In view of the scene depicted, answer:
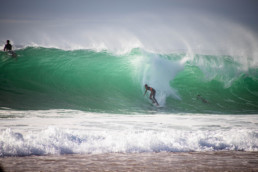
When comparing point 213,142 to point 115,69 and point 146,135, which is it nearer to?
point 146,135

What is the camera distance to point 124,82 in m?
12.2

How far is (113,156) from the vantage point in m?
4.31

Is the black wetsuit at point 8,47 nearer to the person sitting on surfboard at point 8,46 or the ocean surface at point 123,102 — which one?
the person sitting on surfboard at point 8,46

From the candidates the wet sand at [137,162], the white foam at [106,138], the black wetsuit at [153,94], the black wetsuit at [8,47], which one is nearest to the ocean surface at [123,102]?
the white foam at [106,138]

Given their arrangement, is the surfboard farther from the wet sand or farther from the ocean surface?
the wet sand

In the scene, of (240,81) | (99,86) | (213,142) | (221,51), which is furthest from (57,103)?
(221,51)

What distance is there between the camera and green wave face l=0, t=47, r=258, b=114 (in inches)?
383

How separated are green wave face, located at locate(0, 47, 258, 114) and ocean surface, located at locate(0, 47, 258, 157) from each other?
41 millimetres

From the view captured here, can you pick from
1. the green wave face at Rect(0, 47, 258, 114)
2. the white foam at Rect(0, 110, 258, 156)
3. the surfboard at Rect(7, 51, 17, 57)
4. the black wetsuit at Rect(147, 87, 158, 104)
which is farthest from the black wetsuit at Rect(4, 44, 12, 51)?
the white foam at Rect(0, 110, 258, 156)

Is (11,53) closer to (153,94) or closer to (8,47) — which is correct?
(8,47)

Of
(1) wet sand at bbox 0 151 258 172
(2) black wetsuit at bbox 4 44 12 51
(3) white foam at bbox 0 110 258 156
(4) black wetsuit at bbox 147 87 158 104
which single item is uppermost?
(2) black wetsuit at bbox 4 44 12 51

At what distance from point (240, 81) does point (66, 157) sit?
11620 mm

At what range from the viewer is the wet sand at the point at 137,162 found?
359cm

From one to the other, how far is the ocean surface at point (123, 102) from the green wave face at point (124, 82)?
0.04 m
